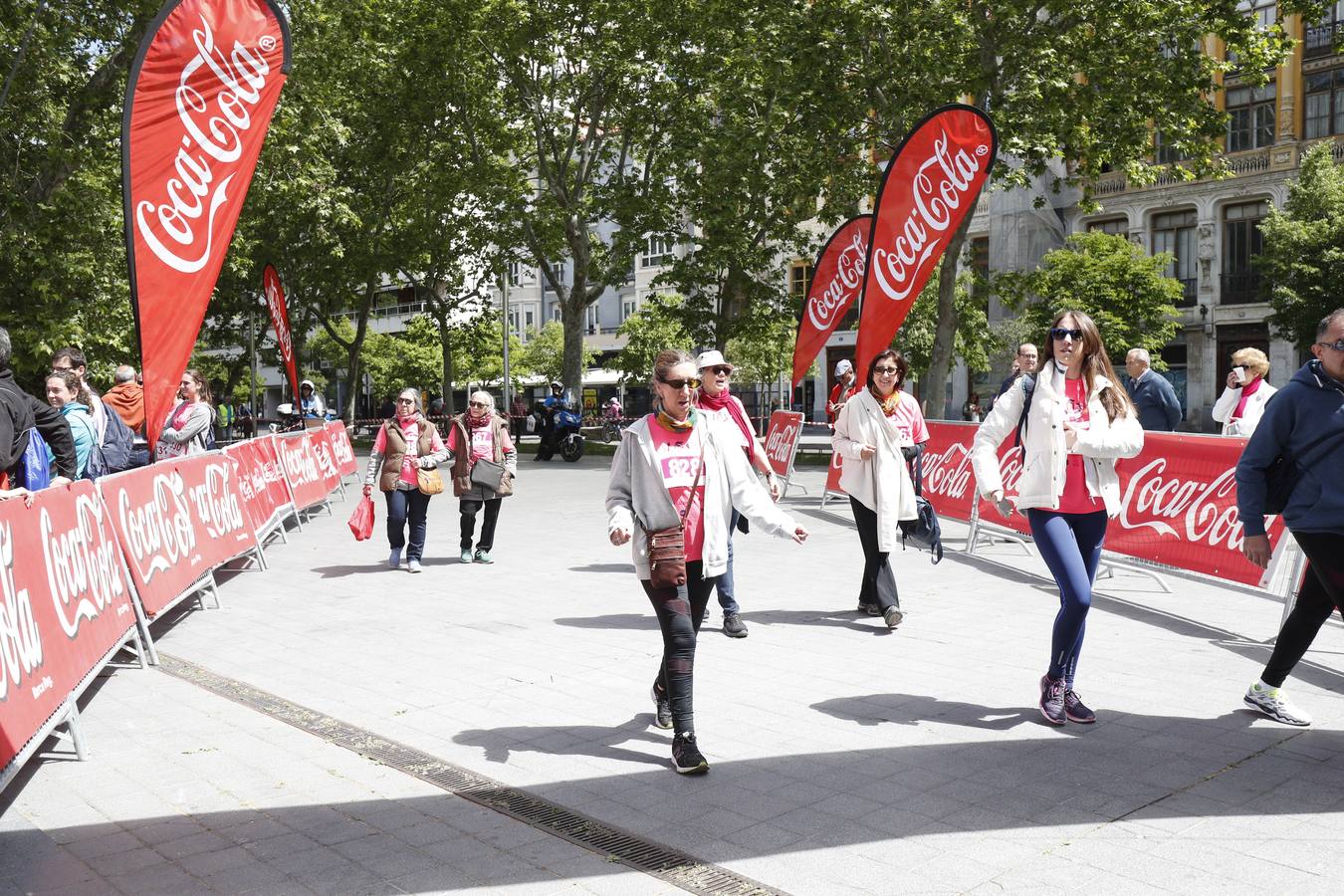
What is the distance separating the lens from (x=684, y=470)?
523 cm

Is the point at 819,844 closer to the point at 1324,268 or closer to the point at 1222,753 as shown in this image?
the point at 1222,753

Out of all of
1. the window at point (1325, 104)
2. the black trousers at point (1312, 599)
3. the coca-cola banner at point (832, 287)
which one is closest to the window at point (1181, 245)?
the window at point (1325, 104)

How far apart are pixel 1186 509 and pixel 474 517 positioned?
640 cm

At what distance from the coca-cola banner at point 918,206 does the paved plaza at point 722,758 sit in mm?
3468

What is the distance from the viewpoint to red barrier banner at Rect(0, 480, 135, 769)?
15.1 feet

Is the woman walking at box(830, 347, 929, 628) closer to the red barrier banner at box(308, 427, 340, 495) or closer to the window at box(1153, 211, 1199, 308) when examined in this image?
the red barrier banner at box(308, 427, 340, 495)

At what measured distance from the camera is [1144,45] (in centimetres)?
2128

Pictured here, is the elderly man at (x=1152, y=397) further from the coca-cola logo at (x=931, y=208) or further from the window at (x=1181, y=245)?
the window at (x=1181, y=245)

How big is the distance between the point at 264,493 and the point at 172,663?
5.70 m

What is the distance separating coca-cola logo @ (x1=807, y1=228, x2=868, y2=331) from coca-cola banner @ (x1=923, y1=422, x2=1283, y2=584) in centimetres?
692

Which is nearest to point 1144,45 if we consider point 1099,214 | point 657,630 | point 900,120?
point 900,120

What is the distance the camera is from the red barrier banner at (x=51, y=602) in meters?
4.61

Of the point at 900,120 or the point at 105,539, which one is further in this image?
the point at 900,120

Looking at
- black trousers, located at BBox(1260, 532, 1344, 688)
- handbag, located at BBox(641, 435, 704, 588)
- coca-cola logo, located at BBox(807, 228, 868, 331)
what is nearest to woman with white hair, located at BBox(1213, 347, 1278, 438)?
coca-cola logo, located at BBox(807, 228, 868, 331)
